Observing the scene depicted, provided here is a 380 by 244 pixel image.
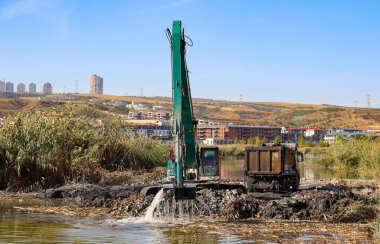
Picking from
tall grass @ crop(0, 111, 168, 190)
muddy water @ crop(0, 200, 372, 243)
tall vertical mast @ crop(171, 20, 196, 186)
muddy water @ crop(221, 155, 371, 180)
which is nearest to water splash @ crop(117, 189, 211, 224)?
muddy water @ crop(0, 200, 372, 243)

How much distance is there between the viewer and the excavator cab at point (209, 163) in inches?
989

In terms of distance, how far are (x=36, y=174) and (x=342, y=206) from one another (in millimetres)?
Result: 14712

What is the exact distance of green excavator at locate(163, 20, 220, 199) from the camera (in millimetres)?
18844

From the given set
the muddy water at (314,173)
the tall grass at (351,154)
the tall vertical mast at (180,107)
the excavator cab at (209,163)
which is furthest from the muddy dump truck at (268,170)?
the tall grass at (351,154)

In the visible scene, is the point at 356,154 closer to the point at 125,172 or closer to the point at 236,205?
the point at 125,172

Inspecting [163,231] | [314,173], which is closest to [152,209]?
[163,231]

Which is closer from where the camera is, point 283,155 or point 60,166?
point 283,155

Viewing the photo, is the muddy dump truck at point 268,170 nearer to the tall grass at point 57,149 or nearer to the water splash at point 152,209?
the water splash at point 152,209

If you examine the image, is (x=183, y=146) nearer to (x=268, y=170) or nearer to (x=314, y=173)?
(x=268, y=170)

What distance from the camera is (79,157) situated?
31.3m

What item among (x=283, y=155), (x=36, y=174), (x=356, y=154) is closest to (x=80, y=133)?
(x=36, y=174)

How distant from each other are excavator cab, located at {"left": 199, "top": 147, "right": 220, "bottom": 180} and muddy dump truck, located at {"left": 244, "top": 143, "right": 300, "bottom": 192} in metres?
2.29

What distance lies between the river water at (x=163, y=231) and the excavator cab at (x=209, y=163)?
5643 mm

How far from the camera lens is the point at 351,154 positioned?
53.6m
